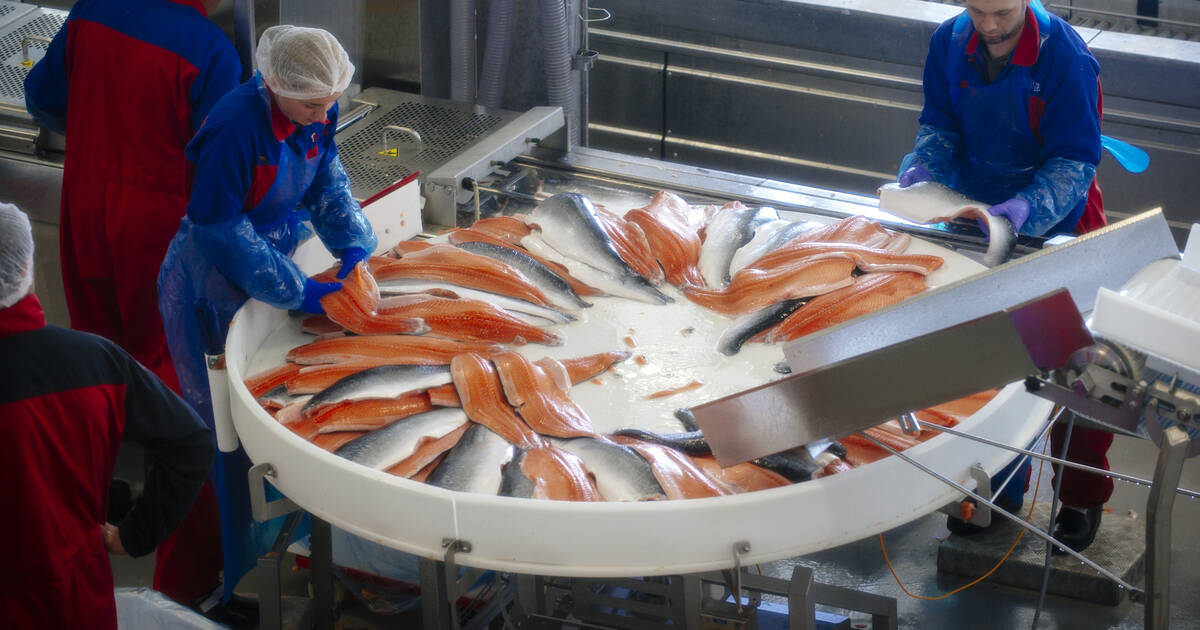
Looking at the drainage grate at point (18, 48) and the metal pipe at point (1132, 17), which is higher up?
the metal pipe at point (1132, 17)

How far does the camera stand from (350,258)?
294 centimetres

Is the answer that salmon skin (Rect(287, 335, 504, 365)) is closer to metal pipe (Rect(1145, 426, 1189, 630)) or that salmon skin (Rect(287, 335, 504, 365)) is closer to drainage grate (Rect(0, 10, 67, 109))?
metal pipe (Rect(1145, 426, 1189, 630))

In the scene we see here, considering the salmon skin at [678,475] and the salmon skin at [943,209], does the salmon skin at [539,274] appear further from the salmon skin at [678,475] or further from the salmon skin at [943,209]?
the salmon skin at [943,209]

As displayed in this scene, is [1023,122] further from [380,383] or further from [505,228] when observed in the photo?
[380,383]

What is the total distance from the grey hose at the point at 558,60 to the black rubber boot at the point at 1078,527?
86.0 inches

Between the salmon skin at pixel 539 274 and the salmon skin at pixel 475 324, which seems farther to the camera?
the salmon skin at pixel 539 274

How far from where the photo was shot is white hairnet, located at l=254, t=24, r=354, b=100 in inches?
106

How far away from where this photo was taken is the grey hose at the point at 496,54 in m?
4.29

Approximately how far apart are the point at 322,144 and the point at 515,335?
31.8 inches

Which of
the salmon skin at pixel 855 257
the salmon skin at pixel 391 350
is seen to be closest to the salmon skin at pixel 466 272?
the salmon skin at pixel 391 350

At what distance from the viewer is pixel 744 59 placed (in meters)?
6.48

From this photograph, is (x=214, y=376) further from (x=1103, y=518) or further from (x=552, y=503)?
(x=1103, y=518)

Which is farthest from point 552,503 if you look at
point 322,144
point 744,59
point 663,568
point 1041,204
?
point 744,59

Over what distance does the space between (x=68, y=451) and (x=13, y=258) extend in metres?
0.41
